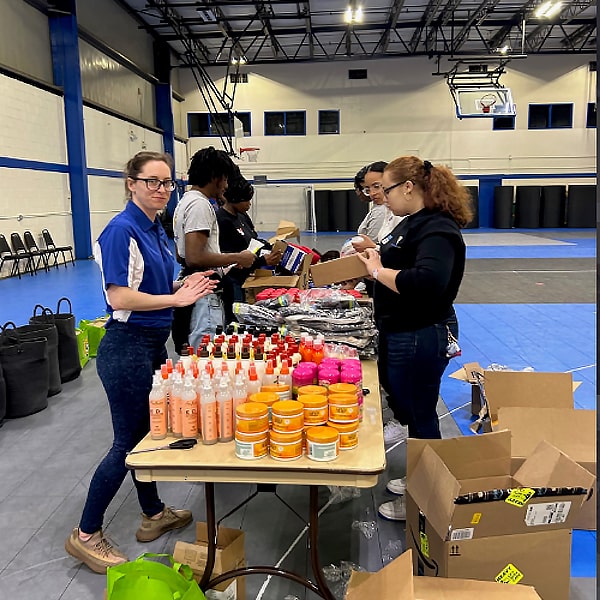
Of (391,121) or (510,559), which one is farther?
(391,121)

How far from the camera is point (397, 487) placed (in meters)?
2.82

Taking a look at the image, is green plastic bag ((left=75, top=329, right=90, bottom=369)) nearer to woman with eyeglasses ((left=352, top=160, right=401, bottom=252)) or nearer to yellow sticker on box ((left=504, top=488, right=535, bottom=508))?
woman with eyeglasses ((left=352, top=160, right=401, bottom=252))

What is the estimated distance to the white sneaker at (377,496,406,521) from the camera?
2.58 meters

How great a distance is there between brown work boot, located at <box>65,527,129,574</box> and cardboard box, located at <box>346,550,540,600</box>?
3.47 feet

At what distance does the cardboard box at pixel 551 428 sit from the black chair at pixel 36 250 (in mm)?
9915

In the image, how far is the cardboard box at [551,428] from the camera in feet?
8.02

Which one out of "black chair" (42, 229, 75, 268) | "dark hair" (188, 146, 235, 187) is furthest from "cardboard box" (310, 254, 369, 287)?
"black chair" (42, 229, 75, 268)

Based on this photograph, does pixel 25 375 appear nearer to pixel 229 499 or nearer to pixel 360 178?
pixel 229 499

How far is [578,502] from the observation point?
1.77m

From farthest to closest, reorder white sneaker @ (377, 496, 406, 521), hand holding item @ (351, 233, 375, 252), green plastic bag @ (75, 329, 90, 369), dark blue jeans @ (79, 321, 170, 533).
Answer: green plastic bag @ (75, 329, 90, 369) → hand holding item @ (351, 233, 375, 252) → white sneaker @ (377, 496, 406, 521) → dark blue jeans @ (79, 321, 170, 533)

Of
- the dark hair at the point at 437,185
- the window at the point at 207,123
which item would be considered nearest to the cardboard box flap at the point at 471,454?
the dark hair at the point at 437,185

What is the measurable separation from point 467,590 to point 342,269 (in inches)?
61.7

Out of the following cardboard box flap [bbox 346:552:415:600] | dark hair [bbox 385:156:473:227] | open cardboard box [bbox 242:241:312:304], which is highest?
dark hair [bbox 385:156:473:227]

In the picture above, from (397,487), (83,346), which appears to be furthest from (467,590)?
(83,346)
